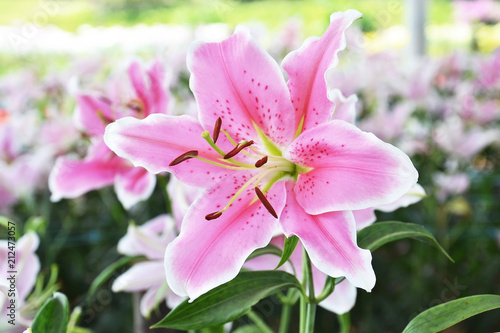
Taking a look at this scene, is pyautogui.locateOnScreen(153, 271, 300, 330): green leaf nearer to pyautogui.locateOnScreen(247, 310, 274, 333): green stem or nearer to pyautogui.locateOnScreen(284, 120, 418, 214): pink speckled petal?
pyautogui.locateOnScreen(284, 120, 418, 214): pink speckled petal

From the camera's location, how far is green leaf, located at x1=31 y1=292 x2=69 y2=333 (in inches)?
14.2

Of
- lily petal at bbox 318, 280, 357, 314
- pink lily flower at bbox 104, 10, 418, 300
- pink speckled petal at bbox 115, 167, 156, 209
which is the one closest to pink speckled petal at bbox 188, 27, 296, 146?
pink lily flower at bbox 104, 10, 418, 300

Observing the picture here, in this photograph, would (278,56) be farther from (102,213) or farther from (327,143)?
(327,143)

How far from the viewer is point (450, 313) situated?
0.34 meters

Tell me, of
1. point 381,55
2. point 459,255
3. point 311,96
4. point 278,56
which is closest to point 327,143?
point 311,96

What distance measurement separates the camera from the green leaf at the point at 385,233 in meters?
0.36

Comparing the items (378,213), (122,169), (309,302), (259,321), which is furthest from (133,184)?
(378,213)

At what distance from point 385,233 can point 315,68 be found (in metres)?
0.11

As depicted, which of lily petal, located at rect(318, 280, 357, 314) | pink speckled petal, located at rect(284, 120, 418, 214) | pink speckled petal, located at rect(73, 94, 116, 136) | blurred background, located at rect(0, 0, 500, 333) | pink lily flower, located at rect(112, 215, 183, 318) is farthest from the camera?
blurred background, located at rect(0, 0, 500, 333)

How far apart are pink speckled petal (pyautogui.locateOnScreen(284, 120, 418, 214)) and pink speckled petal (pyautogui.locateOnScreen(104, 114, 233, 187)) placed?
0.06m

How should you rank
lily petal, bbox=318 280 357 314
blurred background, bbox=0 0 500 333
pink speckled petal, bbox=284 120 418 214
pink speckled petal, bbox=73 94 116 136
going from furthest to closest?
blurred background, bbox=0 0 500 333, pink speckled petal, bbox=73 94 116 136, lily petal, bbox=318 280 357 314, pink speckled petal, bbox=284 120 418 214

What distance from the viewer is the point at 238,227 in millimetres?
357

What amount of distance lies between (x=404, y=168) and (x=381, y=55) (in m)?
1.72

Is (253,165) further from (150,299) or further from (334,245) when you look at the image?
(150,299)
